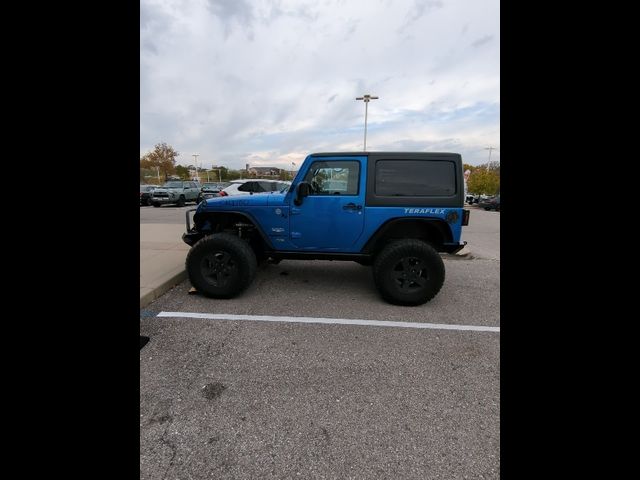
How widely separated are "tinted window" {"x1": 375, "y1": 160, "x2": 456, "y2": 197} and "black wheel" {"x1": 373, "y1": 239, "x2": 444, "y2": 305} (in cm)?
66

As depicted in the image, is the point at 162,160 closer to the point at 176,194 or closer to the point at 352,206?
the point at 176,194

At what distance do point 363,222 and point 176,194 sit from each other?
58.8 ft

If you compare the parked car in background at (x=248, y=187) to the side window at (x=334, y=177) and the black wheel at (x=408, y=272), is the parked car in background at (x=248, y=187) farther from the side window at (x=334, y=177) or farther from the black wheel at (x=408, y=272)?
the black wheel at (x=408, y=272)

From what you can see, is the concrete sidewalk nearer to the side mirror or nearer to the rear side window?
the side mirror

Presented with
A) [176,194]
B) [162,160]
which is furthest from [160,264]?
[162,160]

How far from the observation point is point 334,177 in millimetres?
3857

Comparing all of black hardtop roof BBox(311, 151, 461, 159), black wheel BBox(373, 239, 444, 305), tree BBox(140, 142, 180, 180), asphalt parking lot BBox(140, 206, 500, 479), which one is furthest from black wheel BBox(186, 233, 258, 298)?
tree BBox(140, 142, 180, 180)

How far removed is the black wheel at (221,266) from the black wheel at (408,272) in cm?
170

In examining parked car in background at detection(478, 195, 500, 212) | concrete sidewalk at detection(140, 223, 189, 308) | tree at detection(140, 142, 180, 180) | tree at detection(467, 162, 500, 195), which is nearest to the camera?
concrete sidewalk at detection(140, 223, 189, 308)

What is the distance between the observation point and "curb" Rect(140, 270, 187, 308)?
12.3ft
